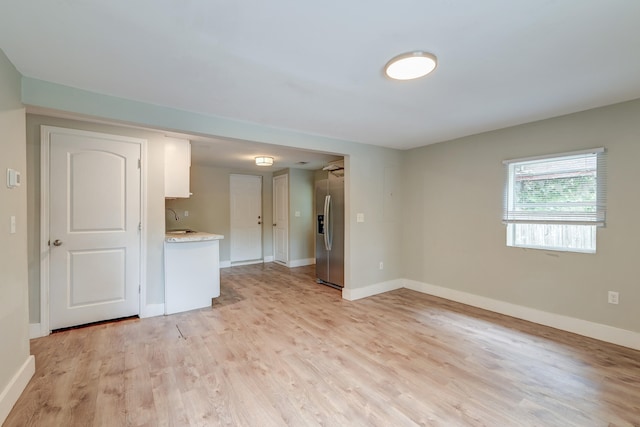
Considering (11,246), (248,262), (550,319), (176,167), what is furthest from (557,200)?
(248,262)

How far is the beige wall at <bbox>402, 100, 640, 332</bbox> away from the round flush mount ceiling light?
2.18 meters

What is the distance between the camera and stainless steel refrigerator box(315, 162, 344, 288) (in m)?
4.58

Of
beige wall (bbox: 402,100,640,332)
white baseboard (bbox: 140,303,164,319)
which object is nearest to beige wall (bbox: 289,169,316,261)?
beige wall (bbox: 402,100,640,332)

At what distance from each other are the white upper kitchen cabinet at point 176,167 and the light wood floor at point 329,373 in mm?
1615

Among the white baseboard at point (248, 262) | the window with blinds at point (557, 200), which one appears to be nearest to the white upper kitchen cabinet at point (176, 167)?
the white baseboard at point (248, 262)

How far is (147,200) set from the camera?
11.3 feet

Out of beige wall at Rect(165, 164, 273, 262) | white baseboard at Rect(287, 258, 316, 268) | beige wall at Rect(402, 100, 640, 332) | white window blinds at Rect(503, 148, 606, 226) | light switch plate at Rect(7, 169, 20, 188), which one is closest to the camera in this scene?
light switch plate at Rect(7, 169, 20, 188)

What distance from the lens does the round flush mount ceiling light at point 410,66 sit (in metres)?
1.78

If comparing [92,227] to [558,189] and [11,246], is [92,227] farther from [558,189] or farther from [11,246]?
[558,189]

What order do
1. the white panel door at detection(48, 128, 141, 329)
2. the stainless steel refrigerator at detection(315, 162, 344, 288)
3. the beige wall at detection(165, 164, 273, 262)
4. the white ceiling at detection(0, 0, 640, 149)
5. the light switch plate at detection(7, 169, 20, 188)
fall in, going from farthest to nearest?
1. the beige wall at detection(165, 164, 273, 262)
2. the stainless steel refrigerator at detection(315, 162, 344, 288)
3. the white panel door at detection(48, 128, 141, 329)
4. the light switch plate at detection(7, 169, 20, 188)
5. the white ceiling at detection(0, 0, 640, 149)

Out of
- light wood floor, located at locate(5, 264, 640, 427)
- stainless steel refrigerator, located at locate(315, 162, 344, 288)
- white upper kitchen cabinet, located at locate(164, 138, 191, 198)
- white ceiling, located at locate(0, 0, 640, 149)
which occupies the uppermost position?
white ceiling, located at locate(0, 0, 640, 149)

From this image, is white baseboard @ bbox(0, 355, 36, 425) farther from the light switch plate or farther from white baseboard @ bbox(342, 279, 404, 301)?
white baseboard @ bbox(342, 279, 404, 301)

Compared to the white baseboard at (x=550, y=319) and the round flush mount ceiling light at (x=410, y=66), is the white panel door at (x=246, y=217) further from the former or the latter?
the round flush mount ceiling light at (x=410, y=66)

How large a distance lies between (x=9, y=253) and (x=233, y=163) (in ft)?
14.0
